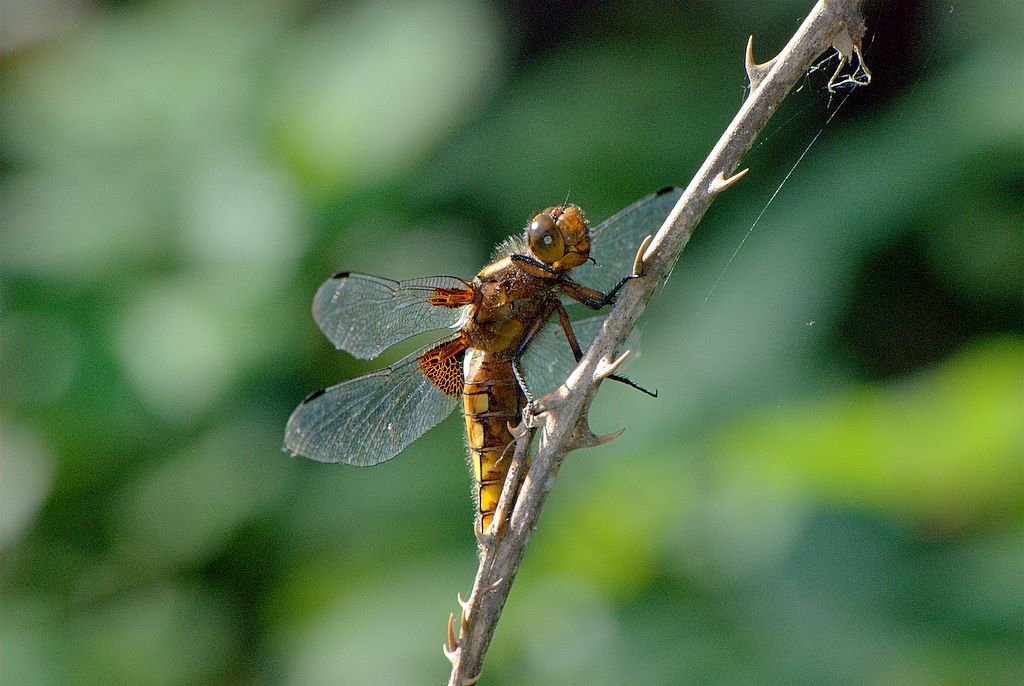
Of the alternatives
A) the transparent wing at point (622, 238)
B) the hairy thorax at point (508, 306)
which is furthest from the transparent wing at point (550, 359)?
the hairy thorax at point (508, 306)

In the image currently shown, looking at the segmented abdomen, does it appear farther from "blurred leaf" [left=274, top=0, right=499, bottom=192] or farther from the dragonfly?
"blurred leaf" [left=274, top=0, right=499, bottom=192]

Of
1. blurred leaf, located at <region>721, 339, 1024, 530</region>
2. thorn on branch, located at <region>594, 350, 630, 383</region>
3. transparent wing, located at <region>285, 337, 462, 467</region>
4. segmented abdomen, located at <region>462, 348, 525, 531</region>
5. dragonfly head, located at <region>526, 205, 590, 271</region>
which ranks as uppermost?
thorn on branch, located at <region>594, 350, 630, 383</region>

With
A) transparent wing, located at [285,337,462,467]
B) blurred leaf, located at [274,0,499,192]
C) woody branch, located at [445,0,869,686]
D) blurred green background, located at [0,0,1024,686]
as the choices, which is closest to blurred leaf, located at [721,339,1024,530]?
blurred green background, located at [0,0,1024,686]

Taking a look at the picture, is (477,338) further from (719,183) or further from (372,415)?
(719,183)

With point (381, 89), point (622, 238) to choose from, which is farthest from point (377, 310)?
point (381, 89)

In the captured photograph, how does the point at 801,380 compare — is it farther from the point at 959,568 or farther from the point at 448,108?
the point at 448,108

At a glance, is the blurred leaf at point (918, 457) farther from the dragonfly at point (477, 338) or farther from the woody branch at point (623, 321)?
the woody branch at point (623, 321)
